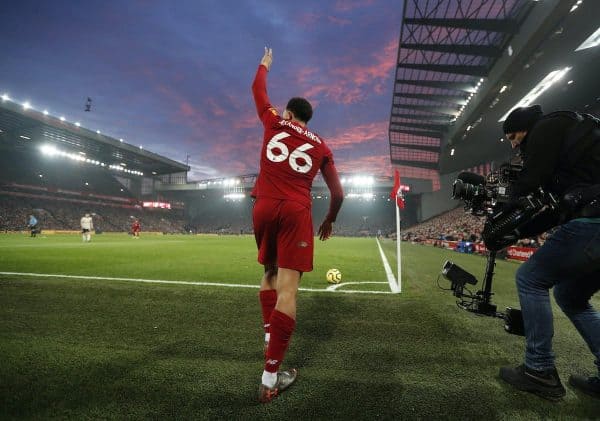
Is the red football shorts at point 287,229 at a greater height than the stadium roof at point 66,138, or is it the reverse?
the stadium roof at point 66,138

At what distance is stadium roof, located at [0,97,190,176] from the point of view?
112ft

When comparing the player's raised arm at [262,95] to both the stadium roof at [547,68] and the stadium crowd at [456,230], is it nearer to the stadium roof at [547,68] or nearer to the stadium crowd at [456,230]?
the stadium roof at [547,68]

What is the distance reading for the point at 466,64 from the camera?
22.4 m

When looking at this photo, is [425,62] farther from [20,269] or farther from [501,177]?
[20,269]

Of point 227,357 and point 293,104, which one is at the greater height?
point 293,104

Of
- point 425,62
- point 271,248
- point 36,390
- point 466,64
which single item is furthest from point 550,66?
point 36,390

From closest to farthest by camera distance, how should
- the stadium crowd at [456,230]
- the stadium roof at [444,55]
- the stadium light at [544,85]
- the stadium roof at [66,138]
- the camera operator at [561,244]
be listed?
the camera operator at [561,244], the stadium roof at [444,55], the stadium light at [544,85], the stadium crowd at [456,230], the stadium roof at [66,138]

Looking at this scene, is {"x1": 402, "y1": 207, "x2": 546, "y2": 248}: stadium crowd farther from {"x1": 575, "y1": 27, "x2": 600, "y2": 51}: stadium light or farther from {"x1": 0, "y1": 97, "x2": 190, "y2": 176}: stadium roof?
{"x1": 0, "y1": 97, "x2": 190, "y2": 176}: stadium roof

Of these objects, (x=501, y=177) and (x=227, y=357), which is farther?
(x=501, y=177)

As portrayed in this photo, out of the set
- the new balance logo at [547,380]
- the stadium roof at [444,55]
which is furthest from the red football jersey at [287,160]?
the stadium roof at [444,55]

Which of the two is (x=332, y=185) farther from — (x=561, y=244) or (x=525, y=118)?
(x=561, y=244)

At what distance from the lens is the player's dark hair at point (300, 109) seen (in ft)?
→ 8.84

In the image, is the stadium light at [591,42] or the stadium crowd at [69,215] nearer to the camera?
the stadium light at [591,42]

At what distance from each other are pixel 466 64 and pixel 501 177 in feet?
80.4
